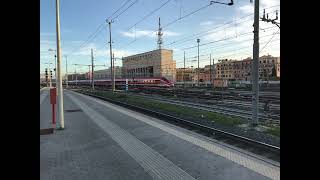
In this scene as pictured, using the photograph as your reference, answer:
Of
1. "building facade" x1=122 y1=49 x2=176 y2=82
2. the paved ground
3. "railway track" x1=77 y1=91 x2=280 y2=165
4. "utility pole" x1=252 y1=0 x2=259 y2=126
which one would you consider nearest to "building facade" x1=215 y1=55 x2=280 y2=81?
"building facade" x1=122 y1=49 x2=176 y2=82

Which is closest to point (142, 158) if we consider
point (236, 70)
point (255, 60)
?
point (255, 60)

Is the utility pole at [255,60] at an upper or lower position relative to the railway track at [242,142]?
upper

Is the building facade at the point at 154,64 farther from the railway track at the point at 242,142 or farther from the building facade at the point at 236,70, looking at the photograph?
the railway track at the point at 242,142

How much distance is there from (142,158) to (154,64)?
7088cm

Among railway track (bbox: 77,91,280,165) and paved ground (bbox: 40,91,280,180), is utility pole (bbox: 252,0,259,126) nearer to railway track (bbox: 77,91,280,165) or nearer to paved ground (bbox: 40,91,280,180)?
railway track (bbox: 77,91,280,165)

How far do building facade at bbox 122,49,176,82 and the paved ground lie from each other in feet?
199

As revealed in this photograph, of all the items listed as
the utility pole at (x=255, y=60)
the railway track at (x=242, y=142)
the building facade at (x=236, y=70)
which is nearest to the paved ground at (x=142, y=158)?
the railway track at (x=242, y=142)

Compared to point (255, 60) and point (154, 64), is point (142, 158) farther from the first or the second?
point (154, 64)

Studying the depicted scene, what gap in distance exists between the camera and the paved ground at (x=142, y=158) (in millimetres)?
7441

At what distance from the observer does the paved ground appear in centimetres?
744

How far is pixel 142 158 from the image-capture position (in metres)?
9.05

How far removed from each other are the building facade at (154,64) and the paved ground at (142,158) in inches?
2388

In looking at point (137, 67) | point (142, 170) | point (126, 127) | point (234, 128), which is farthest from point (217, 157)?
point (137, 67)
